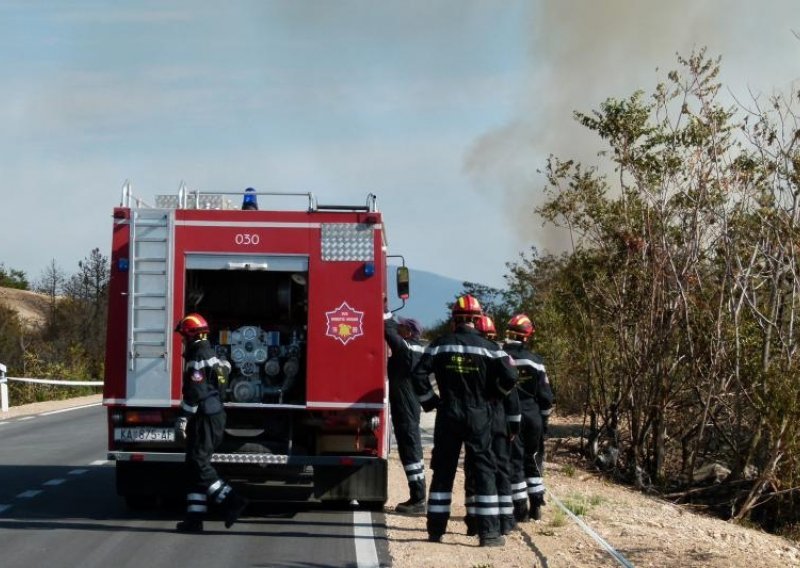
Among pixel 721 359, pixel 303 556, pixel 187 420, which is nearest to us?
pixel 303 556

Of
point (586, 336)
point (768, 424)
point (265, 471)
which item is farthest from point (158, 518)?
point (586, 336)

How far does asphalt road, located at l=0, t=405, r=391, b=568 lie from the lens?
9875mm

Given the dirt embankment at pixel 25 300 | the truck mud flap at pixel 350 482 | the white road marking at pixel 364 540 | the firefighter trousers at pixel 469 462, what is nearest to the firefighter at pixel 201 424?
the white road marking at pixel 364 540

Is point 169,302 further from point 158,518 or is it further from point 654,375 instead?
point 654,375

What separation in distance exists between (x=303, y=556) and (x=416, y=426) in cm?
304

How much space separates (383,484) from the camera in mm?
12461

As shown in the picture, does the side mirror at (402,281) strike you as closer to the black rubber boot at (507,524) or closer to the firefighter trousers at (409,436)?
the firefighter trousers at (409,436)

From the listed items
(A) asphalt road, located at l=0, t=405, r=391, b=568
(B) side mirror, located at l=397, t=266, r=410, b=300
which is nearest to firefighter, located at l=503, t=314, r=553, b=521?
(A) asphalt road, located at l=0, t=405, r=391, b=568

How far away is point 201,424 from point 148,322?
1.20 meters

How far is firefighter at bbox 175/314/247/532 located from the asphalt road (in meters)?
0.28

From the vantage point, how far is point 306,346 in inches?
482

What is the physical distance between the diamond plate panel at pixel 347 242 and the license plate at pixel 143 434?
2150 millimetres

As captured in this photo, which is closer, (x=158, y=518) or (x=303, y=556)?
(x=303, y=556)

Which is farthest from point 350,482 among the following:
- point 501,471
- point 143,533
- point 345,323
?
point 143,533
